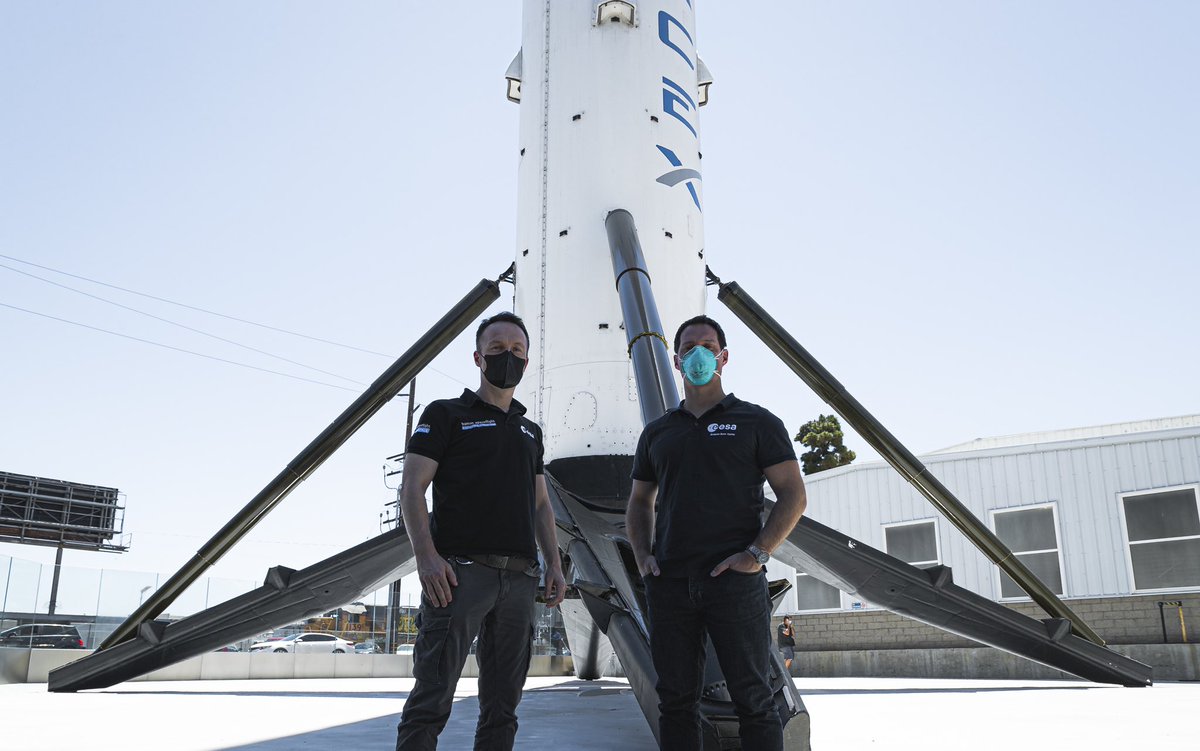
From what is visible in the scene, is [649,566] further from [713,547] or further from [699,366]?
[699,366]

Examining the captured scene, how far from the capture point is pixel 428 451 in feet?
10.6

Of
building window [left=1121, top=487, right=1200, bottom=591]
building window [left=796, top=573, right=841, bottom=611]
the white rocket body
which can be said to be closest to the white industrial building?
building window [left=1121, top=487, right=1200, bottom=591]

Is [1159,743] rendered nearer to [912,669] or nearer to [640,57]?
[640,57]

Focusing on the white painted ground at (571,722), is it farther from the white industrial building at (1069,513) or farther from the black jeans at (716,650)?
the white industrial building at (1069,513)

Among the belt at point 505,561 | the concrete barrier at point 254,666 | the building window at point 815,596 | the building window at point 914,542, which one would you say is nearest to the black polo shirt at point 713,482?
the belt at point 505,561

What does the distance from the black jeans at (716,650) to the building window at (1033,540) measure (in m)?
13.9

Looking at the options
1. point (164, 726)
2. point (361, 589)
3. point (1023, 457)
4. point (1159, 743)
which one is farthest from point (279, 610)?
point (1023, 457)

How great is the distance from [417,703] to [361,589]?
498 cm

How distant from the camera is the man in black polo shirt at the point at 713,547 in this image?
315 cm

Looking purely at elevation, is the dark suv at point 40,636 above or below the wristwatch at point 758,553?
below

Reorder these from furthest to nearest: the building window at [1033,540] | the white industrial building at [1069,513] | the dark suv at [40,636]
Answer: the building window at [1033,540]
the white industrial building at [1069,513]
the dark suv at [40,636]

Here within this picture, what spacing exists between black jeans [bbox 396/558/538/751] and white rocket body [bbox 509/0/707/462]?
3.99 m

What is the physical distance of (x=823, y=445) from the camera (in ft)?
110

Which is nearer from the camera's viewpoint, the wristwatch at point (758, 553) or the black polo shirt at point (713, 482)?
the wristwatch at point (758, 553)
